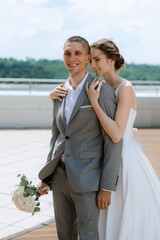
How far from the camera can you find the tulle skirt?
2732mm

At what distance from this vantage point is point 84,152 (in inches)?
97.7

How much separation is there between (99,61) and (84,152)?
618mm

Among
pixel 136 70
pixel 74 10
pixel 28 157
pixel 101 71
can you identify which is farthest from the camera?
pixel 74 10

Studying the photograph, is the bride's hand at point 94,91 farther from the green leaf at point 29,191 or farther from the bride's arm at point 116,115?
the green leaf at point 29,191

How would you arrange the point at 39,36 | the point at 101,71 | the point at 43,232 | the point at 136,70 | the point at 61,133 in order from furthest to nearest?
the point at 39,36 < the point at 136,70 < the point at 43,232 < the point at 101,71 < the point at 61,133

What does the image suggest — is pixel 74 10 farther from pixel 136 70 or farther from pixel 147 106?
pixel 147 106

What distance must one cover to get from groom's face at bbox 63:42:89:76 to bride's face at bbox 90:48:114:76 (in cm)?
14

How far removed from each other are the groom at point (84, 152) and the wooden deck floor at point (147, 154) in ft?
4.52

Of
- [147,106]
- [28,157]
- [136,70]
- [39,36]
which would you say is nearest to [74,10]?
[39,36]

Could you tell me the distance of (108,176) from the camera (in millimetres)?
2434

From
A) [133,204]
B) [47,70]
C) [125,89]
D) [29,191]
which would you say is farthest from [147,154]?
[47,70]

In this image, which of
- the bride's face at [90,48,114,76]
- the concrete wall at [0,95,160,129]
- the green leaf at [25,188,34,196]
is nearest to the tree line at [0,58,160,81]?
the concrete wall at [0,95,160,129]

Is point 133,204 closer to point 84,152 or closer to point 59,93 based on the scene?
point 84,152

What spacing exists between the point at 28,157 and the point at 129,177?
5.23 m
